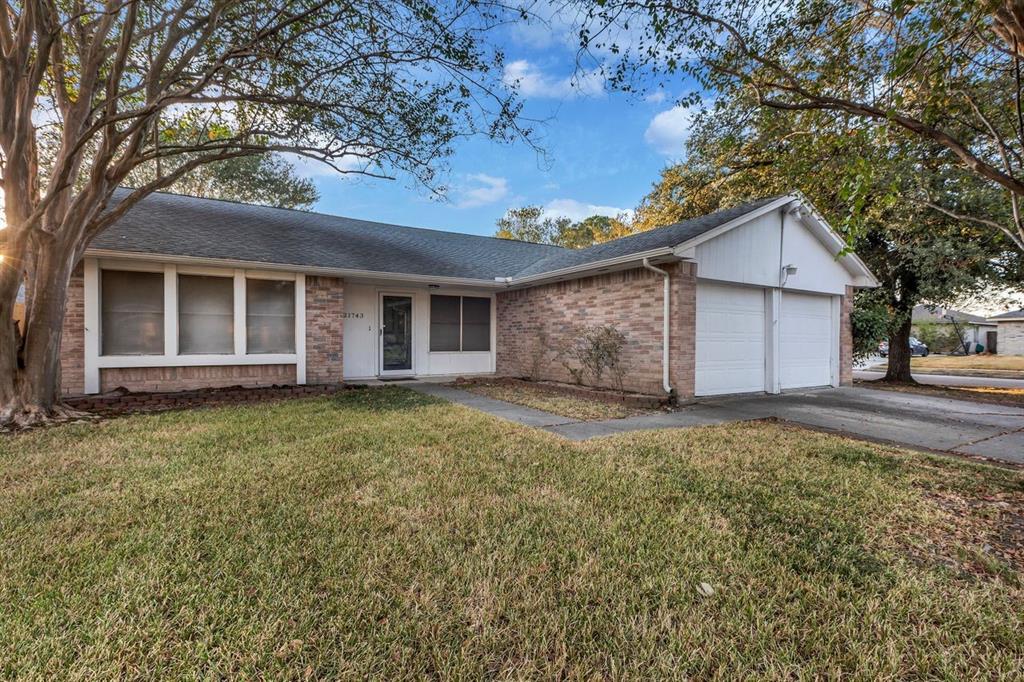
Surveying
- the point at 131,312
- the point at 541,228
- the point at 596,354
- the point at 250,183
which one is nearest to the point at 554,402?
the point at 596,354

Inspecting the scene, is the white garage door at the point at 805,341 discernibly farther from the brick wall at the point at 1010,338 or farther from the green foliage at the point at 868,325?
the brick wall at the point at 1010,338

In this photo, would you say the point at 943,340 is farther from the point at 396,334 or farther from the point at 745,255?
the point at 396,334

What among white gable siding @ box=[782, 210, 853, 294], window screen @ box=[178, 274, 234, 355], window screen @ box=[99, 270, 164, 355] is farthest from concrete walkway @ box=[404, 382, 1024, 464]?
window screen @ box=[99, 270, 164, 355]

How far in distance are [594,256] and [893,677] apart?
9.18m

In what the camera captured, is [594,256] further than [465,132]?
Yes

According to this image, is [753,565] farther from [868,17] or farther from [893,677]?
[868,17]

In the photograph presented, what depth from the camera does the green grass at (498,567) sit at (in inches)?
71.7

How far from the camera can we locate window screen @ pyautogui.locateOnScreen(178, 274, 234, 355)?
8484 millimetres

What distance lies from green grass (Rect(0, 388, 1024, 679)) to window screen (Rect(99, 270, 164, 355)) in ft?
13.6

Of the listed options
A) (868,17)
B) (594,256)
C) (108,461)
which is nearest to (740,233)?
(594,256)

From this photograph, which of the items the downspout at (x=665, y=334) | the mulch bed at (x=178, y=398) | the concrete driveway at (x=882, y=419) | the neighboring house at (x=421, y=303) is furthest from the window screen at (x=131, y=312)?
the downspout at (x=665, y=334)

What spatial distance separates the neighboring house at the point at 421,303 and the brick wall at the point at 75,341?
0.07 ft

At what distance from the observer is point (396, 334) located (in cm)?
1130

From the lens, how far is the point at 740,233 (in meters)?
8.58
